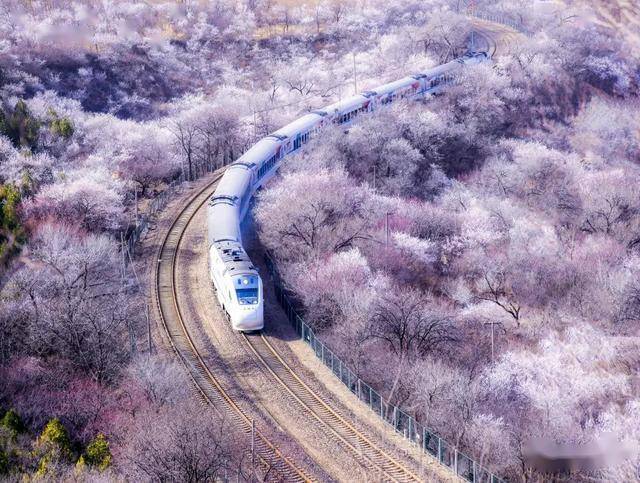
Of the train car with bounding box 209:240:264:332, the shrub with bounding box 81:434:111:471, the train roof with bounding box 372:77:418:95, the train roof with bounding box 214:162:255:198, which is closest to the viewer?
the shrub with bounding box 81:434:111:471

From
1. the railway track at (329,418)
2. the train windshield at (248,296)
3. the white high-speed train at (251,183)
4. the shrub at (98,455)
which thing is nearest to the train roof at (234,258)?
the white high-speed train at (251,183)

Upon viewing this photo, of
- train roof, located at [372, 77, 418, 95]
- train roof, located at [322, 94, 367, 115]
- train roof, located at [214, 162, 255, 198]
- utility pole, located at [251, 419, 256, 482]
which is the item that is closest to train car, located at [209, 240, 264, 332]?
utility pole, located at [251, 419, 256, 482]

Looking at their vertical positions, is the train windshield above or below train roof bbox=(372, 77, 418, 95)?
above

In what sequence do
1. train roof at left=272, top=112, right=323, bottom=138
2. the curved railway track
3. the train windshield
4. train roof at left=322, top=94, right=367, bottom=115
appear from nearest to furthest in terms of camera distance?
the curved railway track → the train windshield → train roof at left=272, top=112, right=323, bottom=138 → train roof at left=322, top=94, right=367, bottom=115

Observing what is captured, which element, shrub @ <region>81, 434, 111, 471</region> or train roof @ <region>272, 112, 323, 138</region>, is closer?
shrub @ <region>81, 434, 111, 471</region>

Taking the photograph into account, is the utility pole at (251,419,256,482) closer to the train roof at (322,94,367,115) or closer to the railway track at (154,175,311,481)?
the railway track at (154,175,311,481)

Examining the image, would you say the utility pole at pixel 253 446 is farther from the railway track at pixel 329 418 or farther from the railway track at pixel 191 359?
the railway track at pixel 329 418
